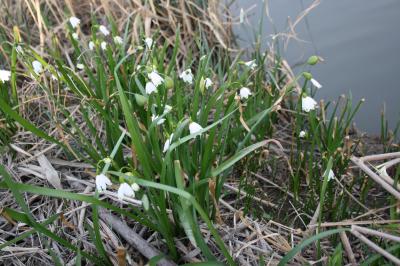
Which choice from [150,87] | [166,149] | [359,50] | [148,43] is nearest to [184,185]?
[166,149]

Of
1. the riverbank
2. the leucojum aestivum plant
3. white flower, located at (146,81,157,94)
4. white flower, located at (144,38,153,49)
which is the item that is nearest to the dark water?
the riverbank

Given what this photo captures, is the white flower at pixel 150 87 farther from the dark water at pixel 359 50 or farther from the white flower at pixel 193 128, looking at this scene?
the dark water at pixel 359 50

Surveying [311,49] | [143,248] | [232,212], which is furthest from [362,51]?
[143,248]

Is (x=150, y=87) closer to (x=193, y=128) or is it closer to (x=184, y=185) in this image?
(x=193, y=128)

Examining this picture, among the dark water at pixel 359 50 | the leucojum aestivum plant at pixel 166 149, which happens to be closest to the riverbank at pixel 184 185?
the leucojum aestivum plant at pixel 166 149

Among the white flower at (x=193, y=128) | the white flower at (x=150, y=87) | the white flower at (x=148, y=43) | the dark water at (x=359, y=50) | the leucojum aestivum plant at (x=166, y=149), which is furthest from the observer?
the dark water at (x=359, y=50)

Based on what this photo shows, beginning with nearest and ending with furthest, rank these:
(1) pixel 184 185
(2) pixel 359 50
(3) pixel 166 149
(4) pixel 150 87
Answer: (1) pixel 184 185 < (3) pixel 166 149 < (4) pixel 150 87 < (2) pixel 359 50

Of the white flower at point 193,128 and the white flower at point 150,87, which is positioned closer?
the white flower at point 193,128

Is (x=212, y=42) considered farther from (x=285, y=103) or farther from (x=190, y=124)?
(x=190, y=124)

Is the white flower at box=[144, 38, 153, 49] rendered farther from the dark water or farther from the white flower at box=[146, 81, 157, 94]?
the dark water
